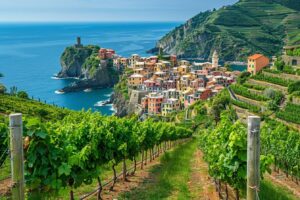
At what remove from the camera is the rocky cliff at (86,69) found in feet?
376

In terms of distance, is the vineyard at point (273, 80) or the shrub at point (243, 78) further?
the shrub at point (243, 78)

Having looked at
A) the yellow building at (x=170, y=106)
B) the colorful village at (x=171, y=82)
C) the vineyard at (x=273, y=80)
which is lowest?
the yellow building at (x=170, y=106)

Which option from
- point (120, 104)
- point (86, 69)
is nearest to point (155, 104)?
point (120, 104)

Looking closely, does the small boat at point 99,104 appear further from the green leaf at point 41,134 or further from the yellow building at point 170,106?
the green leaf at point 41,134

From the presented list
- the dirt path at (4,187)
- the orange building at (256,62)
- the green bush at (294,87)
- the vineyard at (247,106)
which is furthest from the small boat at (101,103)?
the dirt path at (4,187)

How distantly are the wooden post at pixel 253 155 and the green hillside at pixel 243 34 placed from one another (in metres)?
156

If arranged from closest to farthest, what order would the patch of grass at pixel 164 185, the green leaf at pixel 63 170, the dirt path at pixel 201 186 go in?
the green leaf at pixel 63 170
the patch of grass at pixel 164 185
the dirt path at pixel 201 186

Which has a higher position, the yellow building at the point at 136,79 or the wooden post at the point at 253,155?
the wooden post at the point at 253,155

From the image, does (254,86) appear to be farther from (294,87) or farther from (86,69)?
(86,69)

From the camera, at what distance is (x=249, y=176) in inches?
211

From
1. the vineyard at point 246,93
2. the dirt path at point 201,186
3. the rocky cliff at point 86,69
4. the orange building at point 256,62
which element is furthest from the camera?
the rocky cliff at point 86,69

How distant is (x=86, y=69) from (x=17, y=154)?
120 meters

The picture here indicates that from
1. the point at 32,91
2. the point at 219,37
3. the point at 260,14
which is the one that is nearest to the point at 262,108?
the point at 32,91

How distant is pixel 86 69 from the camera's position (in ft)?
405
